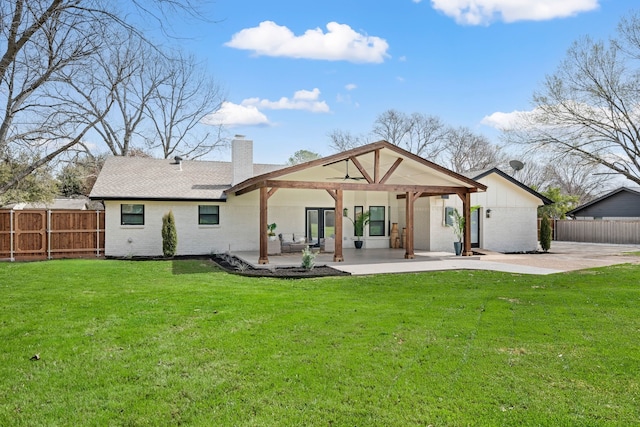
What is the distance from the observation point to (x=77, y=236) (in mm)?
17562

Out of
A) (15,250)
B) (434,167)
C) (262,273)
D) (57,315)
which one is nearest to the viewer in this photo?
(57,315)

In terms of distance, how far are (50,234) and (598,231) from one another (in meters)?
28.4

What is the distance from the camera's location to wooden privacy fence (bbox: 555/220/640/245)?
84.2 ft

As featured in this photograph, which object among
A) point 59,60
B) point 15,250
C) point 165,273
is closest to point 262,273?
point 165,273

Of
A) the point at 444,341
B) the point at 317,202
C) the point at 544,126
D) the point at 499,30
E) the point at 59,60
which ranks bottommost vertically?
the point at 444,341

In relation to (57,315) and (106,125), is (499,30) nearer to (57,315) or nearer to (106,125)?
(57,315)

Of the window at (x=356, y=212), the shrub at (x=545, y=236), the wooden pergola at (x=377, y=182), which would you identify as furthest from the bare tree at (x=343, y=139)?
the wooden pergola at (x=377, y=182)

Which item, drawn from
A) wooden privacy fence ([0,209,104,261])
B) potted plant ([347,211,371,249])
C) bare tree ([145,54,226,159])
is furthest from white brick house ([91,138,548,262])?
bare tree ([145,54,226,159])

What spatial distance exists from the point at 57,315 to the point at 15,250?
12.3 m

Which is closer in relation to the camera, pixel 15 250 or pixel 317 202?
pixel 15 250

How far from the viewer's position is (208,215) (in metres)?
18.5

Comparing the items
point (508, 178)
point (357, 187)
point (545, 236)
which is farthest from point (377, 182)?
point (545, 236)

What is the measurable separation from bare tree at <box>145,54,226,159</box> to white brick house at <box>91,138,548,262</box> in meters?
12.7

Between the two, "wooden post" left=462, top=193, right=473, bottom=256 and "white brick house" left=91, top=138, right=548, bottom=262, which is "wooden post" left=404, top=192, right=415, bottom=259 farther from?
"wooden post" left=462, top=193, right=473, bottom=256
